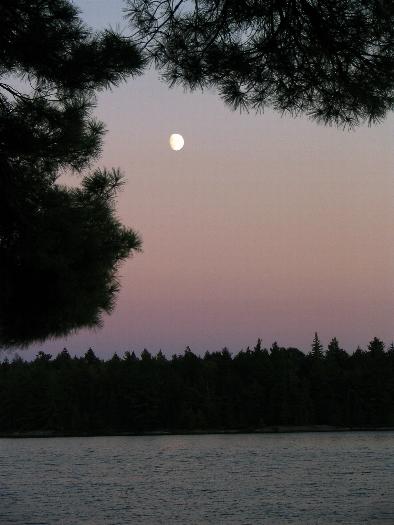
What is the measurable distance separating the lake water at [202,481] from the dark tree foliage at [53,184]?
44.8 ft

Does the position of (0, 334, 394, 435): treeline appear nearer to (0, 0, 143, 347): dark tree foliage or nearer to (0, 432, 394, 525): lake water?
(0, 432, 394, 525): lake water

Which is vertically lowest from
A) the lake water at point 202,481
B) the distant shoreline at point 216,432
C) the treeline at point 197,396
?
the lake water at point 202,481

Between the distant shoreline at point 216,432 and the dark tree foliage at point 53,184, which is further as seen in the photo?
the distant shoreline at point 216,432

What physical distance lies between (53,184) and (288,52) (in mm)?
5930

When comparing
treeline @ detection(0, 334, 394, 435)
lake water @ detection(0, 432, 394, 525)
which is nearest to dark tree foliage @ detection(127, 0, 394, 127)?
lake water @ detection(0, 432, 394, 525)

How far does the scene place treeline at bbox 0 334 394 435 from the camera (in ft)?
389

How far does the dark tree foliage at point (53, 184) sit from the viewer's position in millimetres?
13266

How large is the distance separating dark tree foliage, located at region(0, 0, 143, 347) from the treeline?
10209cm

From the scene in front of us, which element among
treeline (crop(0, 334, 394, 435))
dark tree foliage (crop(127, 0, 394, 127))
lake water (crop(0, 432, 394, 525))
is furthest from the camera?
treeline (crop(0, 334, 394, 435))

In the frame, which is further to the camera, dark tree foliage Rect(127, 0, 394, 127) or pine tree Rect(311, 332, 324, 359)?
pine tree Rect(311, 332, 324, 359)

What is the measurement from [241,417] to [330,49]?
367 feet

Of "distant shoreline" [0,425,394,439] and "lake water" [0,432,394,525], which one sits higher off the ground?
"distant shoreline" [0,425,394,439]

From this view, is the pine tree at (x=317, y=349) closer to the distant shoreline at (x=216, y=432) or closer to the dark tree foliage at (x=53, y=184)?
the distant shoreline at (x=216, y=432)

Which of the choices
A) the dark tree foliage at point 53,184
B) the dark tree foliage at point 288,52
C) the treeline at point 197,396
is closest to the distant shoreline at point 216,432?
the treeline at point 197,396
